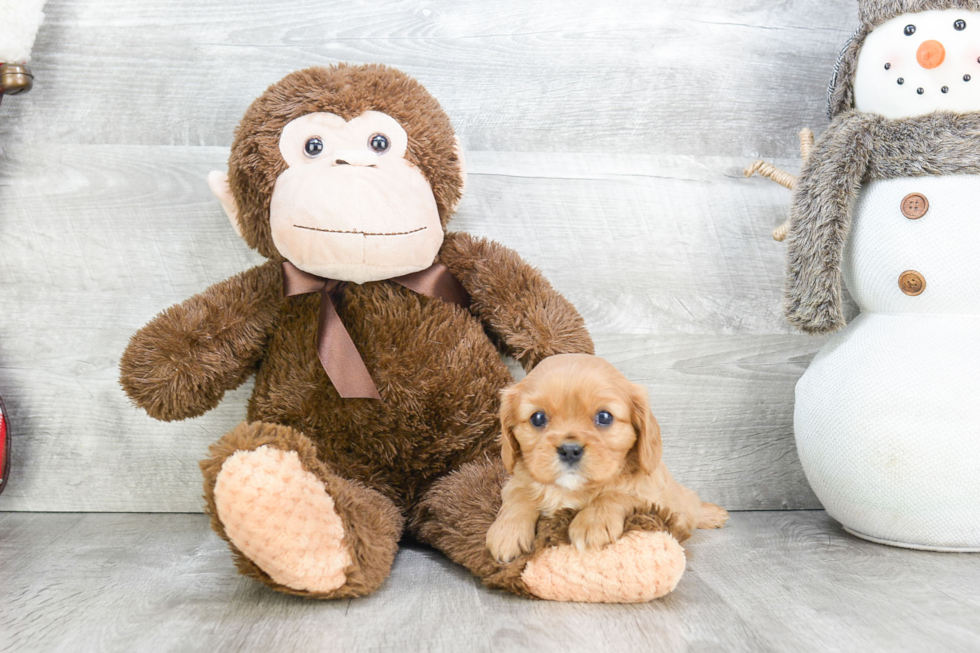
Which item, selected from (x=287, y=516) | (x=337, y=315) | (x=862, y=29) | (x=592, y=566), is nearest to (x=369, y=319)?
(x=337, y=315)

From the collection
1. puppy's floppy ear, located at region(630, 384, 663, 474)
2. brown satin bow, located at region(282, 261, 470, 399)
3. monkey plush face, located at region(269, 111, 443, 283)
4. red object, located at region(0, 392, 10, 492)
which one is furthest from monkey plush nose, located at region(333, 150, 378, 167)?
red object, located at region(0, 392, 10, 492)

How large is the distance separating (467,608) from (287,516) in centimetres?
23

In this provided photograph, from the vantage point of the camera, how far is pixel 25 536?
118cm

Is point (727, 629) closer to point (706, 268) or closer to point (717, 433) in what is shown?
point (717, 433)

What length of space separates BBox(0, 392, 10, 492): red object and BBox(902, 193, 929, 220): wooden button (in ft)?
4.65

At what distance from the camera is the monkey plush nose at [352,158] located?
1.02m

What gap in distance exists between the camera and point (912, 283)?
109 centimetres

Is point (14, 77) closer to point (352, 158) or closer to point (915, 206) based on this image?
point (352, 158)

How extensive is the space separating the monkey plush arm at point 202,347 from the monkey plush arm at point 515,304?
0.28 metres

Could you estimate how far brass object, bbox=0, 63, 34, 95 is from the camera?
1.18 metres

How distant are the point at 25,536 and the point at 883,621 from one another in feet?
3.92

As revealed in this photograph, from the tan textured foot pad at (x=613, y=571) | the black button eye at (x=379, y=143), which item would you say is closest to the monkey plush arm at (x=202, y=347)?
the black button eye at (x=379, y=143)

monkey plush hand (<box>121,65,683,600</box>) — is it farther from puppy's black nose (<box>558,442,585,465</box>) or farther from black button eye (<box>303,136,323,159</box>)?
puppy's black nose (<box>558,442,585,465</box>)

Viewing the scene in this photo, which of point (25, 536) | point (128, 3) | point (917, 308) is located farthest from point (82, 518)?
point (917, 308)
